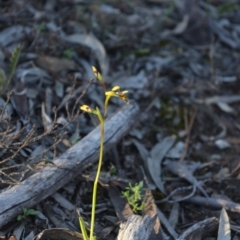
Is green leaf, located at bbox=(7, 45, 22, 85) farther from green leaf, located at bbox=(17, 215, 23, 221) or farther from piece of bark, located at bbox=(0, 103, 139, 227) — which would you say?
green leaf, located at bbox=(17, 215, 23, 221)

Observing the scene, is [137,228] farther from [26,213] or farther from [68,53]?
[68,53]

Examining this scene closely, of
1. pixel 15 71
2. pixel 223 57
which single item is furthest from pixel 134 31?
pixel 15 71

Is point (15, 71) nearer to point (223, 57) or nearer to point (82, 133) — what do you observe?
point (82, 133)

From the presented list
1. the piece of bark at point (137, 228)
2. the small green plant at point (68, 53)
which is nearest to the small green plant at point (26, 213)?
the piece of bark at point (137, 228)

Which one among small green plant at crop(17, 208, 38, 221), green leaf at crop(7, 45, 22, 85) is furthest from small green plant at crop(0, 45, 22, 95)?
small green plant at crop(17, 208, 38, 221)

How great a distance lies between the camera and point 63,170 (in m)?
2.68

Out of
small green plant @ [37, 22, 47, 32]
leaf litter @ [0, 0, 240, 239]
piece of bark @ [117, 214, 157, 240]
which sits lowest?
leaf litter @ [0, 0, 240, 239]

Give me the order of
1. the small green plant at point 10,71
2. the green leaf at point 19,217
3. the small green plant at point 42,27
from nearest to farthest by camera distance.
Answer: the green leaf at point 19,217, the small green plant at point 10,71, the small green plant at point 42,27

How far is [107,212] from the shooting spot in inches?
109

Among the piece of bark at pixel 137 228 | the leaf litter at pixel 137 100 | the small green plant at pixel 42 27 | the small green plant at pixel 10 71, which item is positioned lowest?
the leaf litter at pixel 137 100

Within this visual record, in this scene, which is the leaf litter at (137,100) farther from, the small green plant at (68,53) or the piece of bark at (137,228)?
the piece of bark at (137,228)

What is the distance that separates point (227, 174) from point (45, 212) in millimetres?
1154

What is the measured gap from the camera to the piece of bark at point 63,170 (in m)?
2.44

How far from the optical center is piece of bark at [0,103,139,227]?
96.0 inches
